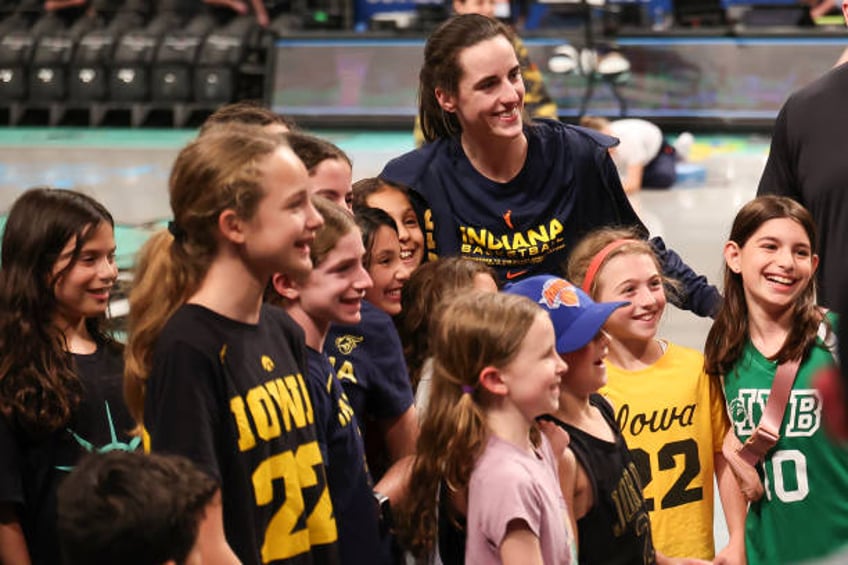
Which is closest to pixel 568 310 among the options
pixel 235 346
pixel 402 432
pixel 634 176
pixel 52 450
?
pixel 402 432

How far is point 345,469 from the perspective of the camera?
3104 mm

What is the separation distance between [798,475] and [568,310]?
3.21 ft

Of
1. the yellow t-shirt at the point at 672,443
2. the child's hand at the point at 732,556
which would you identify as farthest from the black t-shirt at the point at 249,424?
the child's hand at the point at 732,556

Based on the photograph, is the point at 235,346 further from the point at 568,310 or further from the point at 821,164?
the point at 821,164

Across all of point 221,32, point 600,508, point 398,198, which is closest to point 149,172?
point 221,32

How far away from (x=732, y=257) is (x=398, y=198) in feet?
3.10

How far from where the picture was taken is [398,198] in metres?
4.02

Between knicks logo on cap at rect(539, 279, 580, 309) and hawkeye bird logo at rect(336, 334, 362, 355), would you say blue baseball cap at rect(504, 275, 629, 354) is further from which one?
hawkeye bird logo at rect(336, 334, 362, 355)

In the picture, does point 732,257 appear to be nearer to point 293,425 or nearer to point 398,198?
point 398,198

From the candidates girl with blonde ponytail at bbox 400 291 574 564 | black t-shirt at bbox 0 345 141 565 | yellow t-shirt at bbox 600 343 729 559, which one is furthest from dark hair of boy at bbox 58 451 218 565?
yellow t-shirt at bbox 600 343 729 559

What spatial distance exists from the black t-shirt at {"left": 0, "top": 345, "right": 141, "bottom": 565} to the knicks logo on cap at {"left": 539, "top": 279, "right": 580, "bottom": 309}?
3.29 feet

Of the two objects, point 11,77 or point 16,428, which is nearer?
point 16,428

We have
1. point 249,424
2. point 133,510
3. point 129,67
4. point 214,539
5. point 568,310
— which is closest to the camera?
point 133,510

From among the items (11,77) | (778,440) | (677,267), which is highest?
(677,267)
